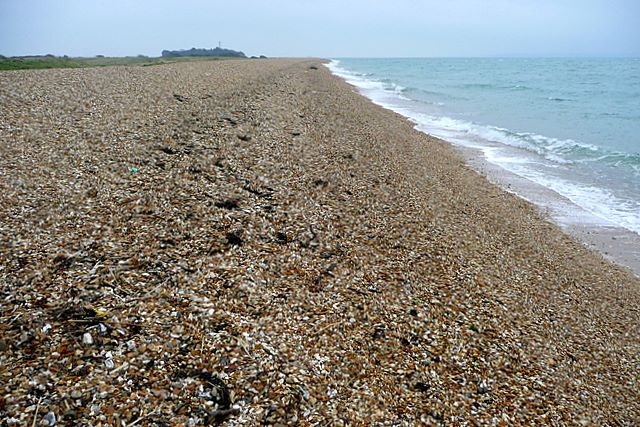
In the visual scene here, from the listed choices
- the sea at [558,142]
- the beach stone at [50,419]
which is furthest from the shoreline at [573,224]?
the beach stone at [50,419]

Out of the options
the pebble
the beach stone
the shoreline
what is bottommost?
the shoreline

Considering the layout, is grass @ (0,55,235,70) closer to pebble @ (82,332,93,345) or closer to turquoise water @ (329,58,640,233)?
turquoise water @ (329,58,640,233)

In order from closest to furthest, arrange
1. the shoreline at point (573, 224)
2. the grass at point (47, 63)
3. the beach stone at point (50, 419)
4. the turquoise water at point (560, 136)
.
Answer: the beach stone at point (50, 419), the shoreline at point (573, 224), the turquoise water at point (560, 136), the grass at point (47, 63)

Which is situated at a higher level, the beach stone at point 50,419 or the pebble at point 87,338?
the pebble at point 87,338

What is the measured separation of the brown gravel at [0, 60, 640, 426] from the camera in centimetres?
410

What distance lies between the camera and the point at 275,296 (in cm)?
574

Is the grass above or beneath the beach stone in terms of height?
above

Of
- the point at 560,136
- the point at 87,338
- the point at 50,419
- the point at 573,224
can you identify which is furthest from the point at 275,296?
the point at 560,136

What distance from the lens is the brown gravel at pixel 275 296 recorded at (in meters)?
4.10

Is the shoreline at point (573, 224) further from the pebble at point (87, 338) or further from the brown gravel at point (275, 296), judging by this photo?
the pebble at point (87, 338)

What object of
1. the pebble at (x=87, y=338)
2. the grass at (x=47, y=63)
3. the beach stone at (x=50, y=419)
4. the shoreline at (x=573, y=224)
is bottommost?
the shoreline at (x=573, y=224)

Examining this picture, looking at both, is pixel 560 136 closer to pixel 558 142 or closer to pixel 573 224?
pixel 558 142

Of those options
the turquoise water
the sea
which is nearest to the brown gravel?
the sea

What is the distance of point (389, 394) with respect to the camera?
4.61m
